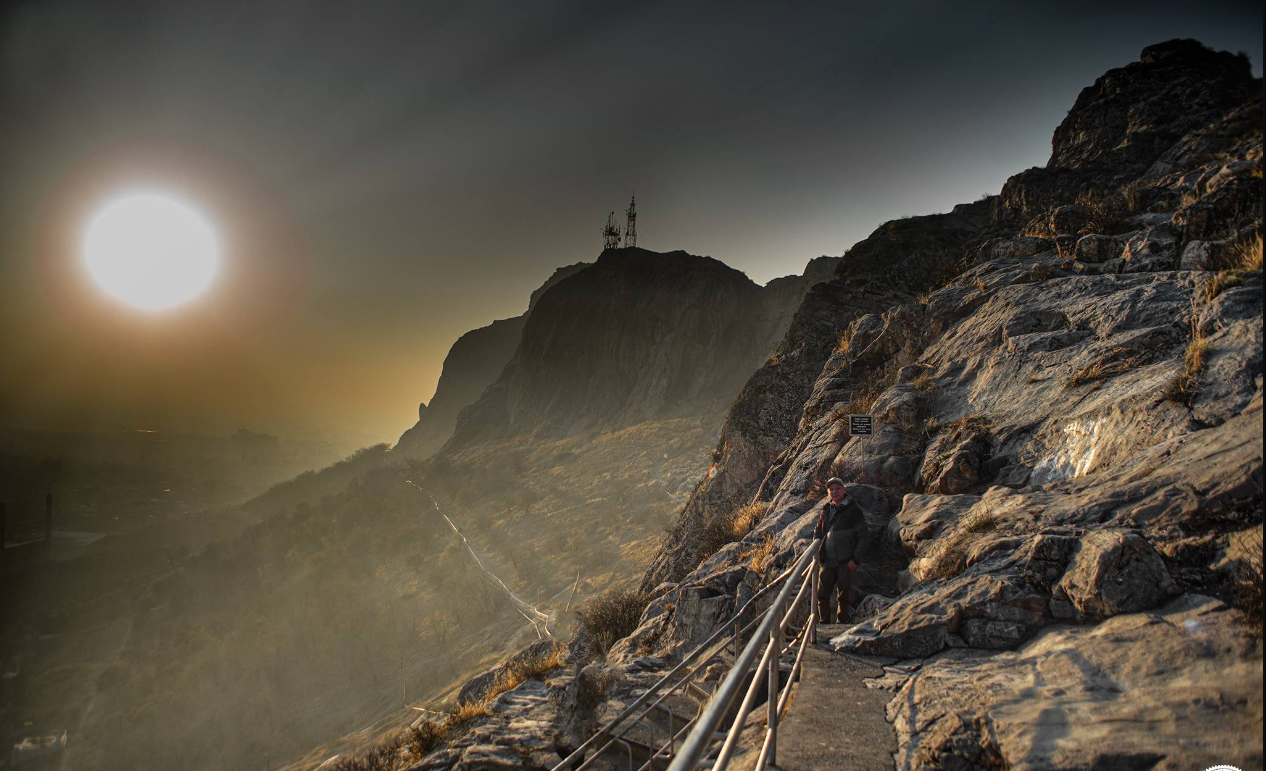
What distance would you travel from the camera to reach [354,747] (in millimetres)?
19859

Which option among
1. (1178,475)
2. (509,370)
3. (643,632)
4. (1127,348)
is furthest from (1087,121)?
(509,370)

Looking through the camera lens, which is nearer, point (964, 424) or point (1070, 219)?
point (964, 424)

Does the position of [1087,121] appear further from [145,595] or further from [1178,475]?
[145,595]

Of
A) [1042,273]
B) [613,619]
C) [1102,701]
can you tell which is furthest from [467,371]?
[1102,701]

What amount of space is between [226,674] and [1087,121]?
5006 centimetres

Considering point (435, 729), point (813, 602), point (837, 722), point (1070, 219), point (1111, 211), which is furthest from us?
point (1070, 219)

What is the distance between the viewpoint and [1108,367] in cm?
737

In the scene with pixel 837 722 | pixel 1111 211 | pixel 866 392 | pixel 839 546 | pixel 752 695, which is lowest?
pixel 837 722

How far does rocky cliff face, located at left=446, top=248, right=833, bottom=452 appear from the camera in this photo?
55.8 metres

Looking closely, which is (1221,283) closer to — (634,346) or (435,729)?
(435,729)

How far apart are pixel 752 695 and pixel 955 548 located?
14.9 feet

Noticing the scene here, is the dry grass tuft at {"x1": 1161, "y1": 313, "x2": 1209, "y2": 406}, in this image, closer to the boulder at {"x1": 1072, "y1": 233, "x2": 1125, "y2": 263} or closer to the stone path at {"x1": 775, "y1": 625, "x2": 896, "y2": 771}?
the stone path at {"x1": 775, "y1": 625, "x2": 896, "y2": 771}

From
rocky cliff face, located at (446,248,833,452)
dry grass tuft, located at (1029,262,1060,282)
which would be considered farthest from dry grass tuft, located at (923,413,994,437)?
rocky cliff face, located at (446,248,833,452)

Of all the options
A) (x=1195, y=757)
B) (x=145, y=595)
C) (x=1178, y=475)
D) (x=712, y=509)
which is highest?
(x=1178, y=475)
